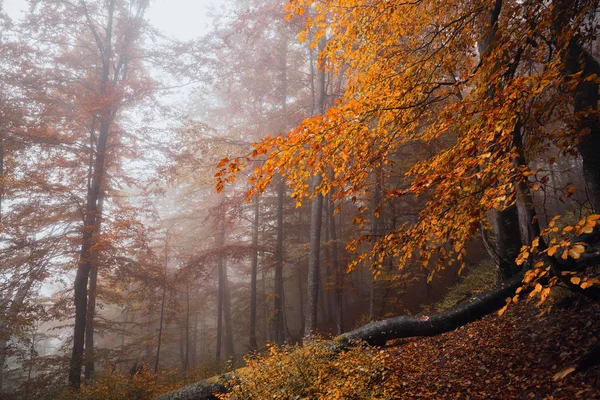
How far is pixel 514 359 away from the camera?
476cm

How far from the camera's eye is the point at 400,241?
3.32m

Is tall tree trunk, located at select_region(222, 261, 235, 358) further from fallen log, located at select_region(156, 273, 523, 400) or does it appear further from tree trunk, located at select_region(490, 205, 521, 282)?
tree trunk, located at select_region(490, 205, 521, 282)

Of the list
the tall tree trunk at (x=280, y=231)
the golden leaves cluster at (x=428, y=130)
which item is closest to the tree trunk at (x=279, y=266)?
the tall tree trunk at (x=280, y=231)

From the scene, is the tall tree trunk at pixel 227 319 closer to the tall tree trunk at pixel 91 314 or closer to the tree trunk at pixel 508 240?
the tall tree trunk at pixel 91 314

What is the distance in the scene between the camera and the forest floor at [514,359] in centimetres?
395

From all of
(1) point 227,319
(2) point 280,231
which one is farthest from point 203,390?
(1) point 227,319

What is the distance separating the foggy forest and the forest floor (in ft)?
0.12

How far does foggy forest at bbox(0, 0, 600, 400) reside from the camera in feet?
10.0

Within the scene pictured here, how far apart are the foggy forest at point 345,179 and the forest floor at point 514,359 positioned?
1.5 inches

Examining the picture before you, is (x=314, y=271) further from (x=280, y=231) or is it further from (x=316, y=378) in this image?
(x=316, y=378)

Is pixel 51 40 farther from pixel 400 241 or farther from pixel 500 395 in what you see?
pixel 500 395

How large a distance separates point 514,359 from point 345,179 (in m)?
4.17

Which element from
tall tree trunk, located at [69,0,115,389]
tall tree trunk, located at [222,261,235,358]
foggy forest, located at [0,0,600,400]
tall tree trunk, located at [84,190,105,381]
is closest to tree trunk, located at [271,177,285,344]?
foggy forest, located at [0,0,600,400]

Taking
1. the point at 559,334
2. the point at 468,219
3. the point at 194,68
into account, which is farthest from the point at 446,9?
the point at 194,68
